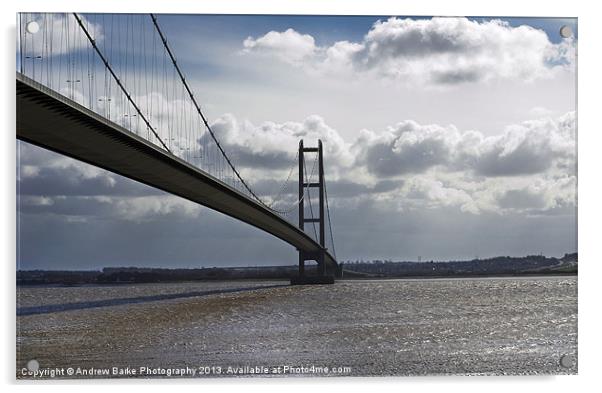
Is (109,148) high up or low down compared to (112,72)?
down

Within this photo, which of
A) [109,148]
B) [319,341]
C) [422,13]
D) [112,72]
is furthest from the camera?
[109,148]

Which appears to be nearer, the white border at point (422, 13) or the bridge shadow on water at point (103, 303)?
the white border at point (422, 13)

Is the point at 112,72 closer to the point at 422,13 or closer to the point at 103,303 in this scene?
the point at 422,13

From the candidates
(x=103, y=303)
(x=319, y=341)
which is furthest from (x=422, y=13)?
(x=103, y=303)

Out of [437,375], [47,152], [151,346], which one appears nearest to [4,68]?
[47,152]

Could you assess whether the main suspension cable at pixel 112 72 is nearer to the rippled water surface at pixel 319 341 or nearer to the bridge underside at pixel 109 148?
the bridge underside at pixel 109 148

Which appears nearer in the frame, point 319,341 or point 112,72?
point 112,72

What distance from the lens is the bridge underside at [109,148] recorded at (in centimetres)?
888

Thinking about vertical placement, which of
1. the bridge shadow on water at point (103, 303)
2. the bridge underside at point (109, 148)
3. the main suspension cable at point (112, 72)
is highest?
the main suspension cable at point (112, 72)

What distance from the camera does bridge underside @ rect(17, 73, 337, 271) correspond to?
888cm

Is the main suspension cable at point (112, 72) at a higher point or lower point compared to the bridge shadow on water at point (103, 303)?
higher

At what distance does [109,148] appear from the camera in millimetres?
10773

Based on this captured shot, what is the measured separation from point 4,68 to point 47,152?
1.30m

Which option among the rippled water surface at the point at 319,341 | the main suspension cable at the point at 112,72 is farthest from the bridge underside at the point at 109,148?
the rippled water surface at the point at 319,341
